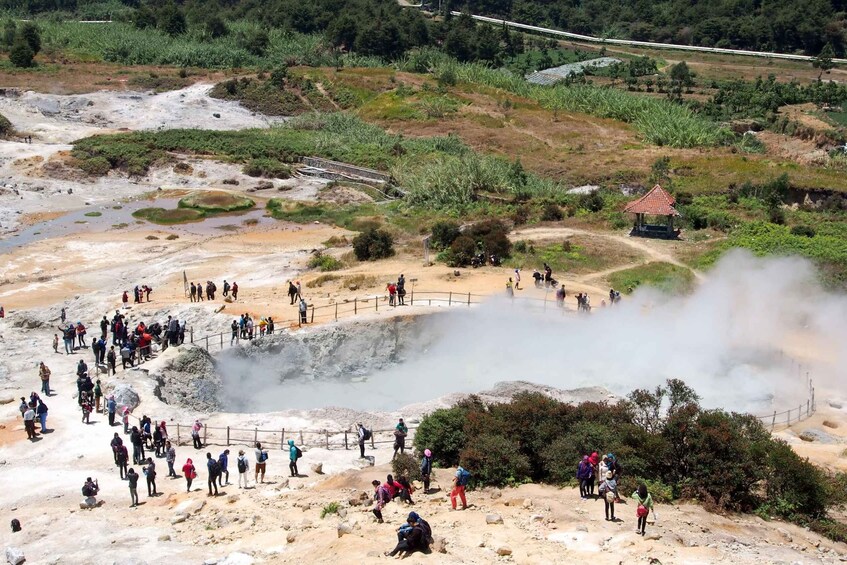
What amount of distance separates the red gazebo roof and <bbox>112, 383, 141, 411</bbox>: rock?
25940mm

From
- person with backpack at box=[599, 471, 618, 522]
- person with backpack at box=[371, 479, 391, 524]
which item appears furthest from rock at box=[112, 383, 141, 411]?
person with backpack at box=[599, 471, 618, 522]

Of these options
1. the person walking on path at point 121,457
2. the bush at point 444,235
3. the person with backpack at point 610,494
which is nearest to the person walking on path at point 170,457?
the person walking on path at point 121,457

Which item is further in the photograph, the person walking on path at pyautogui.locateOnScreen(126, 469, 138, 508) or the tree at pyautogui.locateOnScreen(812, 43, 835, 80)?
the tree at pyautogui.locateOnScreen(812, 43, 835, 80)

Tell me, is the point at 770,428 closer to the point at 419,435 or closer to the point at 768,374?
the point at 768,374

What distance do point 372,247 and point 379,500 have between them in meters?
25.3

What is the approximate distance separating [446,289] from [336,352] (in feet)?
21.7

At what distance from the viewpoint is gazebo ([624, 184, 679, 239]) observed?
1794 inches

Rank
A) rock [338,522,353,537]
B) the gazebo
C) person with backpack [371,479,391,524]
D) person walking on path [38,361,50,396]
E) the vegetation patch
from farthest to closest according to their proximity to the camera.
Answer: the vegetation patch → the gazebo → person walking on path [38,361,50,396] → person with backpack [371,479,391,524] → rock [338,522,353,537]

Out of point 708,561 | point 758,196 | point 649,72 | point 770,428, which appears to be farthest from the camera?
point 649,72

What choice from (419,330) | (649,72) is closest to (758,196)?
(419,330)

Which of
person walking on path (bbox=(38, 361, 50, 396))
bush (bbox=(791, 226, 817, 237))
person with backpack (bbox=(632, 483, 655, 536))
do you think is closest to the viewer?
person with backpack (bbox=(632, 483, 655, 536))

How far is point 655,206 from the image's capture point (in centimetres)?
4578

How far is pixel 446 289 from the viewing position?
38.6 meters

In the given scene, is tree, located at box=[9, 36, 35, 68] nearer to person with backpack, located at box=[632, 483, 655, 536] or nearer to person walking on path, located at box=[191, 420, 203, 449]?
person walking on path, located at box=[191, 420, 203, 449]
